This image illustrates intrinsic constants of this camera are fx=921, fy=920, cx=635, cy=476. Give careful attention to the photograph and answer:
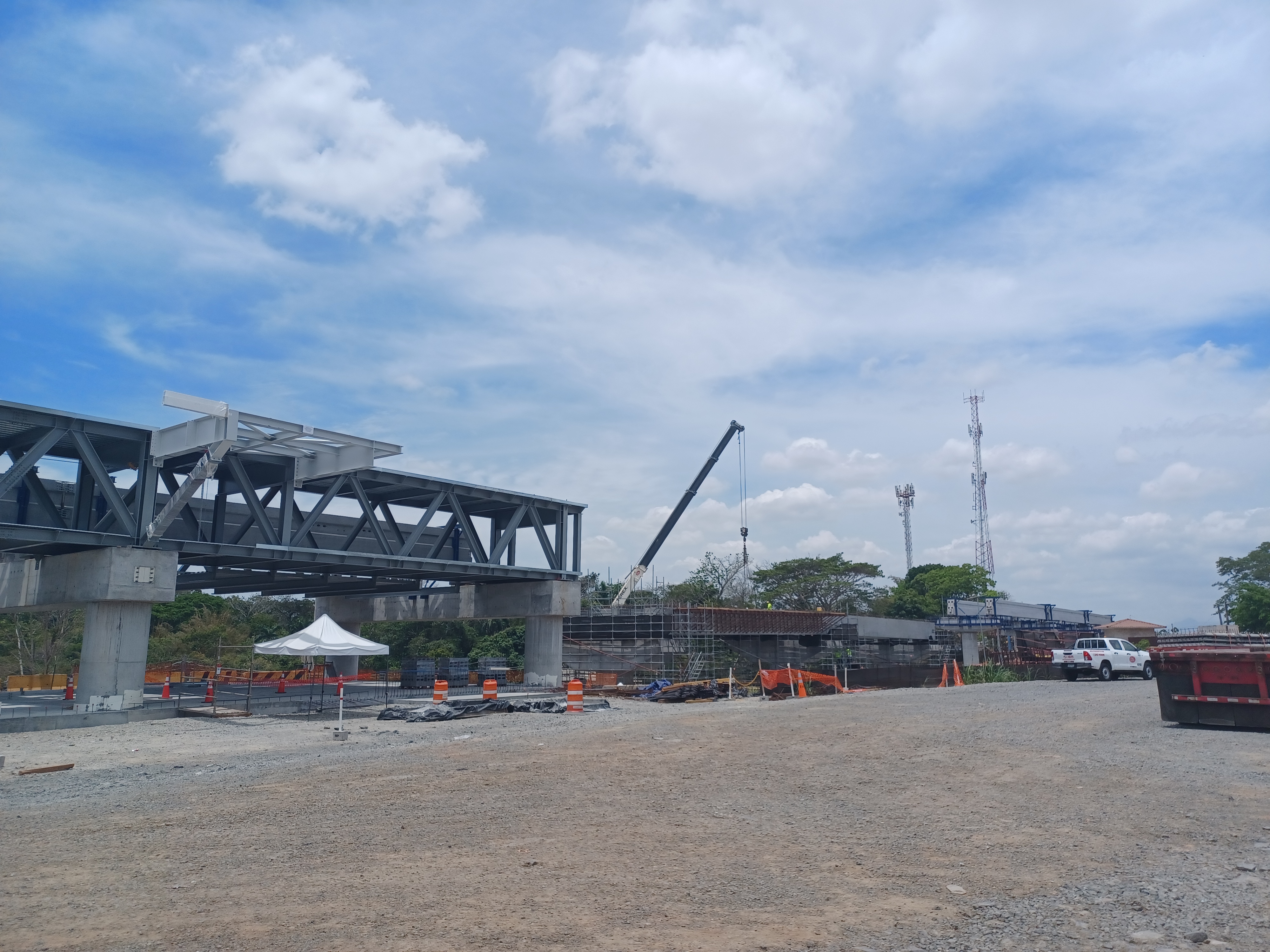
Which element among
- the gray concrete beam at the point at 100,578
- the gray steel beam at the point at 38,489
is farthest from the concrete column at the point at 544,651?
the gray steel beam at the point at 38,489

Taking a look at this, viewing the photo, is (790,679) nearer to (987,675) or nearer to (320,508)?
(987,675)

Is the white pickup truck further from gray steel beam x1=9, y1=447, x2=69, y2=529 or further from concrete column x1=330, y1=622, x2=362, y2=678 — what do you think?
gray steel beam x1=9, y1=447, x2=69, y2=529

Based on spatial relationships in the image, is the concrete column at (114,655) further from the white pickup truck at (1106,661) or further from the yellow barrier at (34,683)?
the white pickup truck at (1106,661)

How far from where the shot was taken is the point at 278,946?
5.99m

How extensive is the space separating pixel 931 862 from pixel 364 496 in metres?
26.4

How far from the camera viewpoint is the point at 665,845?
28.8 ft

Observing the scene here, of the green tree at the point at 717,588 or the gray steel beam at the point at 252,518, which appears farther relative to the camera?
the green tree at the point at 717,588

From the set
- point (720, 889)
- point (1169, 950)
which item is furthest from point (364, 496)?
point (1169, 950)

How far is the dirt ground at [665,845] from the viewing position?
20.7 feet

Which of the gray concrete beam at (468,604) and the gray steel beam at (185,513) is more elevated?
the gray steel beam at (185,513)

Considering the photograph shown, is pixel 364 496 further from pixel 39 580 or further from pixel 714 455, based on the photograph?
pixel 714 455

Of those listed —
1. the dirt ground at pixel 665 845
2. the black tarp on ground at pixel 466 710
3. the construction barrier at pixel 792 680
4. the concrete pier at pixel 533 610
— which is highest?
the concrete pier at pixel 533 610

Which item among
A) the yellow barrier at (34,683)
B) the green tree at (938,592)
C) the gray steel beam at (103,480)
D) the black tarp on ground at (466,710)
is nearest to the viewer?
the black tarp on ground at (466,710)

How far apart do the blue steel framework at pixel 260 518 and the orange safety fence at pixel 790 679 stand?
10883 mm
